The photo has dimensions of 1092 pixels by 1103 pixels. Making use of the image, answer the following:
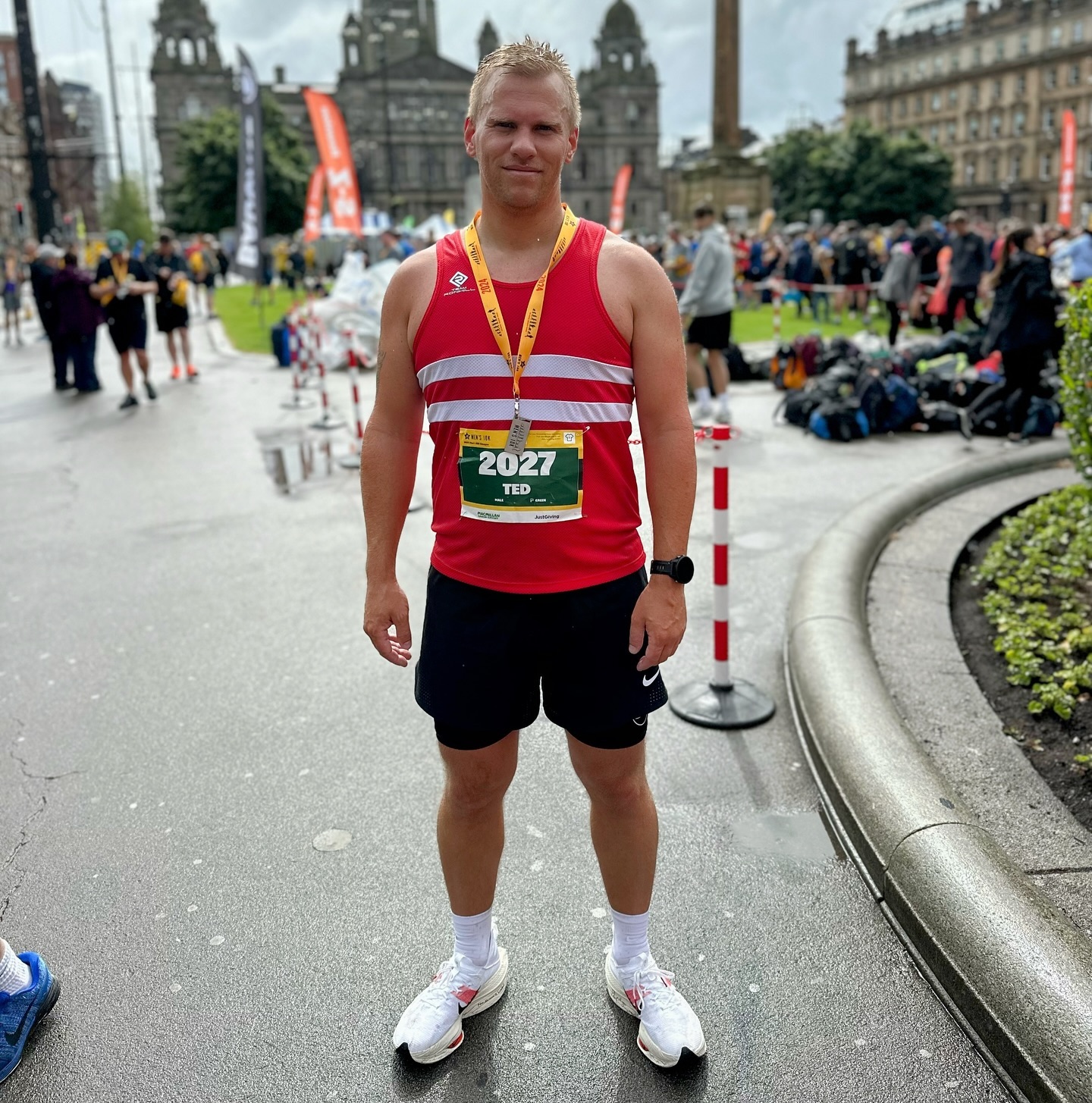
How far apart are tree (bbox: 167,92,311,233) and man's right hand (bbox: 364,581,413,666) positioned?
229 feet

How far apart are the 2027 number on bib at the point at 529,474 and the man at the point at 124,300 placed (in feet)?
39.1

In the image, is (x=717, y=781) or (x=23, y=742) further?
(x=23, y=742)

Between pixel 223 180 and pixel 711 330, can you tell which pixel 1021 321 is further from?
pixel 223 180

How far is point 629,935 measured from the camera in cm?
255

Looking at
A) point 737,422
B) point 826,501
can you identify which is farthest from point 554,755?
point 737,422

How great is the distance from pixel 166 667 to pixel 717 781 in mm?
2722

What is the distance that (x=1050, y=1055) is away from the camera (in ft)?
7.13

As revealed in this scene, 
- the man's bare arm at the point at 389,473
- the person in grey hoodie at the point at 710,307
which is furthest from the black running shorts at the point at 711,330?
the man's bare arm at the point at 389,473

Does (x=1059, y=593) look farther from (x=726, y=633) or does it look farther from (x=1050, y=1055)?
(x=1050, y=1055)

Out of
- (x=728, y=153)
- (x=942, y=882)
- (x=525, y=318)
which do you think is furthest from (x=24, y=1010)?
(x=728, y=153)

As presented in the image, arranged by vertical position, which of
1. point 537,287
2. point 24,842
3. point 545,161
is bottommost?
point 24,842

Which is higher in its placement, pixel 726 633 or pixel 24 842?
pixel 726 633

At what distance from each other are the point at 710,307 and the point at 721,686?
22.2ft

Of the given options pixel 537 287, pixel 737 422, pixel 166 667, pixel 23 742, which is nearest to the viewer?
pixel 537 287
